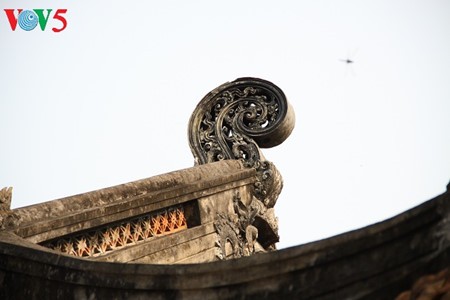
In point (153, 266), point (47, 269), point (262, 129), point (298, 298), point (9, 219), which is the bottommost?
point (298, 298)

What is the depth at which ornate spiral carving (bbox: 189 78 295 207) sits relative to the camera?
1598 centimetres

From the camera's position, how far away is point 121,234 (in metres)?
12.6

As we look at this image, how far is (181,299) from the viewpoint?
8117mm

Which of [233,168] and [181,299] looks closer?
[181,299]

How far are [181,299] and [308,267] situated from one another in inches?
34.9

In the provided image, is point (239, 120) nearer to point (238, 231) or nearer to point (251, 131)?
point (251, 131)

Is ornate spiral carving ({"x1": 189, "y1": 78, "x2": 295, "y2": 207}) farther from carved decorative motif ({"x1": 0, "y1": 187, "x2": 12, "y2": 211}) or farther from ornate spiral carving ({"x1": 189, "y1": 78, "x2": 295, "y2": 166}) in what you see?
carved decorative motif ({"x1": 0, "y1": 187, "x2": 12, "y2": 211})

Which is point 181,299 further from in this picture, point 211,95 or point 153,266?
point 211,95

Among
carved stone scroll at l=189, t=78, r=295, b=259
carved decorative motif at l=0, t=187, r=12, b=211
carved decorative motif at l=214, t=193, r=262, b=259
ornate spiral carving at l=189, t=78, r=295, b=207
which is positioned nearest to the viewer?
carved decorative motif at l=0, t=187, r=12, b=211

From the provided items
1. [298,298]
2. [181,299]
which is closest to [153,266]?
[181,299]

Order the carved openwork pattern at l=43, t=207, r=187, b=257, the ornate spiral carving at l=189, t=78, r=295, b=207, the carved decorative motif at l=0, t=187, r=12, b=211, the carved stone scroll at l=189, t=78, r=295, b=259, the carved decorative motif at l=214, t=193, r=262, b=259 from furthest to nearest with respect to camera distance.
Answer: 1. the ornate spiral carving at l=189, t=78, r=295, b=207
2. the carved stone scroll at l=189, t=78, r=295, b=259
3. the carved decorative motif at l=214, t=193, r=262, b=259
4. the carved openwork pattern at l=43, t=207, r=187, b=257
5. the carved decorative motif at l=0, t=187, r=12, b=211

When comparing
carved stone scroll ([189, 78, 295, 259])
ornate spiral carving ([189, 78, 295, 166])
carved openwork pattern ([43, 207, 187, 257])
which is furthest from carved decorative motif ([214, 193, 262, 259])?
ornate spiral carving ([189, 78, 295, 166])

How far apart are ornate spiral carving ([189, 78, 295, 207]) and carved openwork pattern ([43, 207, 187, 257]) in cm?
215

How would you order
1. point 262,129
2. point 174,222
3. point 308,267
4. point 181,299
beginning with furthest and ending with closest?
point 262,129 → point 174,222 → point 181,299 → point 308,267
